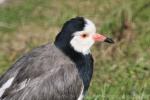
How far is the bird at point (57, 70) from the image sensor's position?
23.0ft

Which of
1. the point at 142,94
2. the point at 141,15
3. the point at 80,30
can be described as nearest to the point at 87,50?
the point at 80,30

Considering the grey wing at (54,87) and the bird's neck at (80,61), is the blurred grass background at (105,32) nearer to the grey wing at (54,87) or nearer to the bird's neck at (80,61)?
the bird's neck at (80,61)

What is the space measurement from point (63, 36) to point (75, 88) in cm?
47

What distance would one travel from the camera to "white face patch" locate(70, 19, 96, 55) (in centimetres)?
729

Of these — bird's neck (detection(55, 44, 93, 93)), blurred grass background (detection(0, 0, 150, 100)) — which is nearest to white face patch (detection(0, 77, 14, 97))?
bird's neck (detection(55, 44, 93, 93))

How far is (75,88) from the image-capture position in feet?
23.4

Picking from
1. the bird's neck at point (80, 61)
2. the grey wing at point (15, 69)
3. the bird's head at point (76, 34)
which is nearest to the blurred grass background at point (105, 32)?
the bird's neck at point (80, 61)

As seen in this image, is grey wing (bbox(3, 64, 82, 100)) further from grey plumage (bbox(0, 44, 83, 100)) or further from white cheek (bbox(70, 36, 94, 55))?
white cheek (bbox(70, 36, 94, 55))

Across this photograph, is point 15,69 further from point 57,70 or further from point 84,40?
point 84,40

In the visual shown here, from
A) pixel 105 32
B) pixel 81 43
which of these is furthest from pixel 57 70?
pixel 105 32

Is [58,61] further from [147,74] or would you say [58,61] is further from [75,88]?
[147,74]

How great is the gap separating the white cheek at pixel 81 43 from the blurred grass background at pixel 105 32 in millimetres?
665

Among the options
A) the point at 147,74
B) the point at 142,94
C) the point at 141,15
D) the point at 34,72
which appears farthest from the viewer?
the point at 141,15

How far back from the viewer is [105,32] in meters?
9.38
